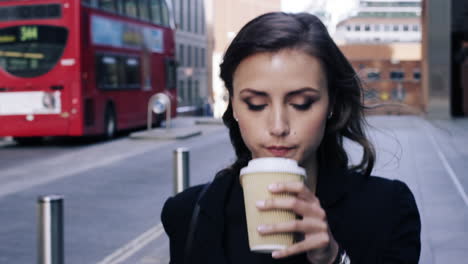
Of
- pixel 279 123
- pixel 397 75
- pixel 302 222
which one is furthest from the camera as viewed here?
pixel 397 75

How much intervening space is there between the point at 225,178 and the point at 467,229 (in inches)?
219

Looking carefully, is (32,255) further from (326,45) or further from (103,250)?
(326,45)

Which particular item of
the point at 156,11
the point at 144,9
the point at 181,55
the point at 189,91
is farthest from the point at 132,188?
the point at 189,91

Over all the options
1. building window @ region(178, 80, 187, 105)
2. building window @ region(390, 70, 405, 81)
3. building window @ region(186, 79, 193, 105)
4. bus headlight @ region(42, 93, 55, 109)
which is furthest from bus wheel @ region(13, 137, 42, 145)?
building window @ region(390, 70, 405, 81)

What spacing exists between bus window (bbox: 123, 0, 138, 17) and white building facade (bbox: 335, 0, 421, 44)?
347ft

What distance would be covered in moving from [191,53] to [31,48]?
1724 inches

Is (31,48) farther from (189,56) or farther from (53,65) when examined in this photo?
(189,56)

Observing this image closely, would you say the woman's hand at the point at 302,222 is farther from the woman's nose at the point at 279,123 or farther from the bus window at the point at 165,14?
the bus window at the point at 165,14

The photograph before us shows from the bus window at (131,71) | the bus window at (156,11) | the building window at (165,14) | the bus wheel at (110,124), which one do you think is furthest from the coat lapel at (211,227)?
the building window at (165,14)

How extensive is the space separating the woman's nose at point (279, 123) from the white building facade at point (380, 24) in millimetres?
124525

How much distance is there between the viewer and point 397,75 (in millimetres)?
93875

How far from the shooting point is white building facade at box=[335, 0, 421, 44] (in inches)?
4932

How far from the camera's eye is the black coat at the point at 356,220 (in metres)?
1.79

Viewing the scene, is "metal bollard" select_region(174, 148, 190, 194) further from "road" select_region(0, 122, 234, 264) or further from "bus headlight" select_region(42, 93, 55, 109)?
"bus headlight" select_region(42, 93, 55, 109)
